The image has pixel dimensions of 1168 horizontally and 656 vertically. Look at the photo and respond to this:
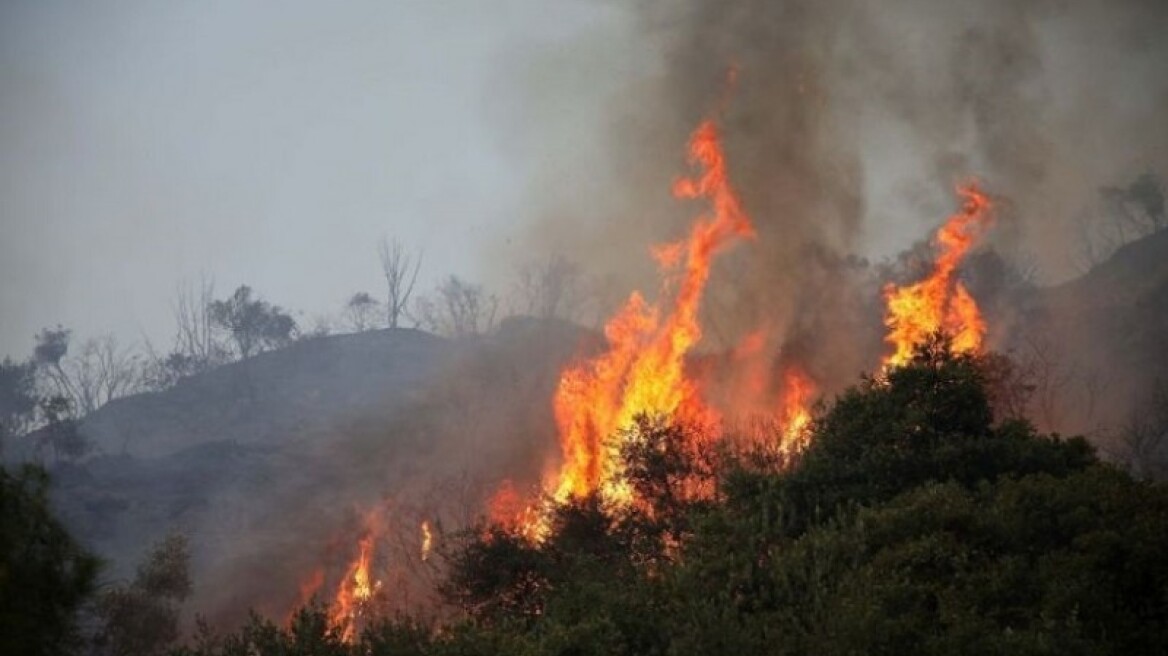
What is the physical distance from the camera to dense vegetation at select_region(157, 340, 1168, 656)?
2059cm

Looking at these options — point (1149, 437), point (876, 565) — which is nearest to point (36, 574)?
point (876, 565)

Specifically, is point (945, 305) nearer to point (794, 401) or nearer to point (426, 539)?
point (794, 401)

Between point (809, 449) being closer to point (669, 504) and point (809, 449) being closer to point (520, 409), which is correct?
point (669, 504)

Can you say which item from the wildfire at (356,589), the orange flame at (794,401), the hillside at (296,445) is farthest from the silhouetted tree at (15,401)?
the orange flame at (794,401)

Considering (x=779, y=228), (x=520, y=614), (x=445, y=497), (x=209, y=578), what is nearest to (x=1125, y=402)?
(x=779, y=228)

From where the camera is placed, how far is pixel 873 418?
1380 inches

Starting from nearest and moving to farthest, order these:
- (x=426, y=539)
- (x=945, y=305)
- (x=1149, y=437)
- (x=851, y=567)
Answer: (x=851, y=567) → (x=945, y=305) → (x=1149, y=437) → (x=426, y=539)

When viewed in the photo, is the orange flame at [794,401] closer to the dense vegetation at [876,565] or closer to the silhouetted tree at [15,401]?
the dense vegetation at [876,565]

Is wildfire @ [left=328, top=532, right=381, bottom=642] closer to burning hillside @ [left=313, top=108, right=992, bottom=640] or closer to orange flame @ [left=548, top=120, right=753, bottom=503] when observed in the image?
burning hillside @ [left=313, top=108, right=992, bottom=640]

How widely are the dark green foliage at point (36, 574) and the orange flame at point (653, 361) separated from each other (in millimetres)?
29557

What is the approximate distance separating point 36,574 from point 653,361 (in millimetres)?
37558

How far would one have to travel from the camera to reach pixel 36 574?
25.2m

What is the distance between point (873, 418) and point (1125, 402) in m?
56.1

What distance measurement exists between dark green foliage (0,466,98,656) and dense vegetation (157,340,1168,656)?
3.14 meters
